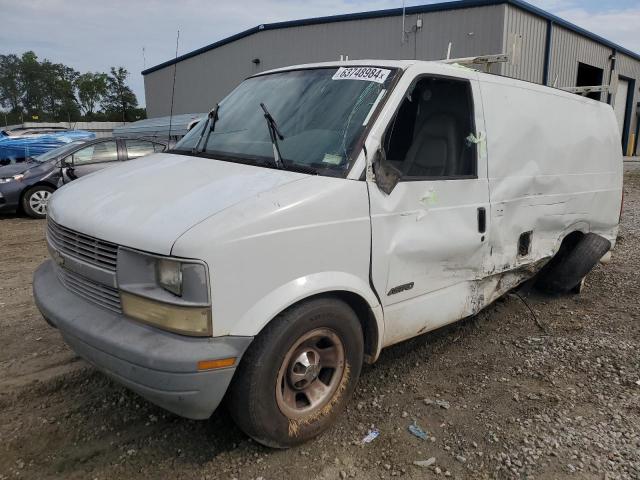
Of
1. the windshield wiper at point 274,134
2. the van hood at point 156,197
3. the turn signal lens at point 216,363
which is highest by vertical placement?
the windshield wiper at point 274,134

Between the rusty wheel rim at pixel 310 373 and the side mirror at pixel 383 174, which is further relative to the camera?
the side mirror at pixel 383 174

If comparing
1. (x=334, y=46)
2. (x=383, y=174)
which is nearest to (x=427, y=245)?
(x=383, y=174)

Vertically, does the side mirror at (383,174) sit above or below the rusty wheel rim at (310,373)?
above

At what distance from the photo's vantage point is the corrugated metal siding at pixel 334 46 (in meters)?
15.9

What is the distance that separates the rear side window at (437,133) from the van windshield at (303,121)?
48 cm

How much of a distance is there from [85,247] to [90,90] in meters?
77.2

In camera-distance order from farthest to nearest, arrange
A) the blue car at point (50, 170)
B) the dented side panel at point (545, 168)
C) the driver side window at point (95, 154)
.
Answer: the driver side window at point (95, 154) → the blue car at point (50, 170) → the dented side panel at point (545, 168)

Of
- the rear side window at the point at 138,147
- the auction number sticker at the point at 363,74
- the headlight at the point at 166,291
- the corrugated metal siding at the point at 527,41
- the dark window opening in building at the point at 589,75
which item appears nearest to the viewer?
the headlight at the point at 166,291

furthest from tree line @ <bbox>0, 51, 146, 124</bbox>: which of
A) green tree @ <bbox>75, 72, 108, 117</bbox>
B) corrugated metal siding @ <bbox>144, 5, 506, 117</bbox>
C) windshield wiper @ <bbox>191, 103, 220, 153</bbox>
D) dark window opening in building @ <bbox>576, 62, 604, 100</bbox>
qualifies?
windshield wiper @ <bbox>191, 103, 220, 153</bbox>

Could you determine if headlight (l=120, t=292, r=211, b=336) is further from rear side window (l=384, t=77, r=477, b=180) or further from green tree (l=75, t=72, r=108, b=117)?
green tree (l=75, t=72, r=108, b=117)

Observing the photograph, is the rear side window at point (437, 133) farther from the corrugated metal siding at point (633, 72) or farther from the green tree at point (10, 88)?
the green tree at point (10, 88)

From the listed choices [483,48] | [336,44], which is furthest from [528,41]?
[336,44]

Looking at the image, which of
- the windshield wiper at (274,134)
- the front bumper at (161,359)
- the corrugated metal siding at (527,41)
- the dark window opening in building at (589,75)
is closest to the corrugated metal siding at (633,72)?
the dark window opening in building at (589,75)

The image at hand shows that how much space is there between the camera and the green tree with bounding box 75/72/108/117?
69875 millimetres
